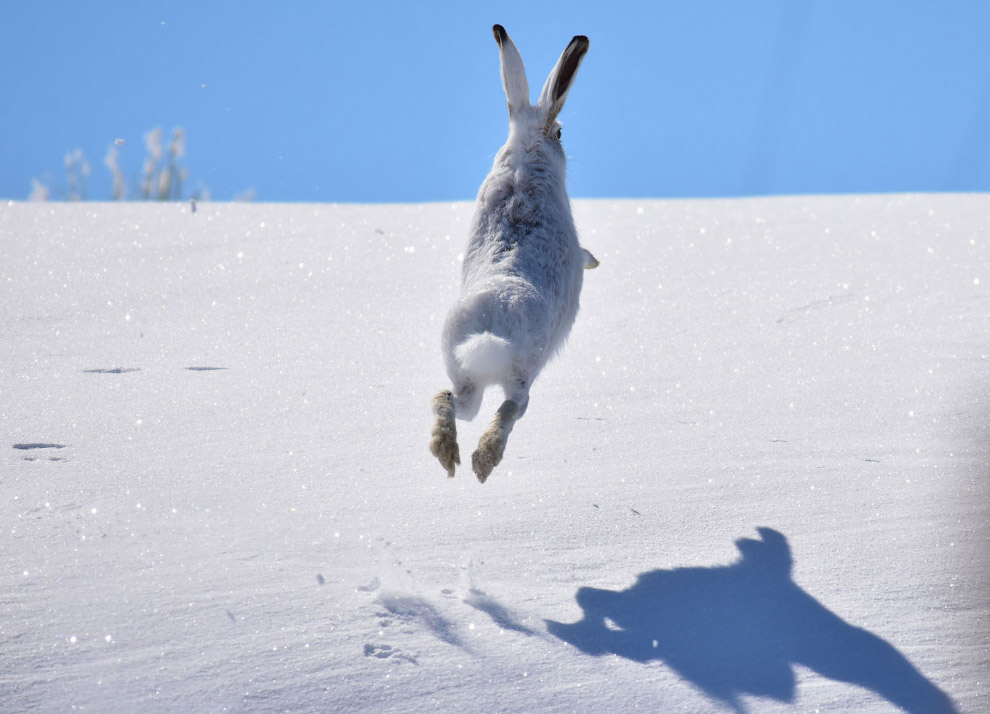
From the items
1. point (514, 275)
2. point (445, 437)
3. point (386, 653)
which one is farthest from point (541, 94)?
point (386, 653)

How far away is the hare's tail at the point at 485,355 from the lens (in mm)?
2641

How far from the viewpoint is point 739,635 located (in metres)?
2.07

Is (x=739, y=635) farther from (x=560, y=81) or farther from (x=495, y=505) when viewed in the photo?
(x=560, y=81)

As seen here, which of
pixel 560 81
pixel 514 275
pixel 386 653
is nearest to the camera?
pixel 386 653

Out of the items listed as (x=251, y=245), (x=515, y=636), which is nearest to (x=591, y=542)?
(x=515, y=636)

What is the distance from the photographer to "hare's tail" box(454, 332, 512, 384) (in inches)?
104

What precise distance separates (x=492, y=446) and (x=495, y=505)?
0.32 meters

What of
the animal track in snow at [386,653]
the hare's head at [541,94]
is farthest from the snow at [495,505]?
the hare's head at [541,94]

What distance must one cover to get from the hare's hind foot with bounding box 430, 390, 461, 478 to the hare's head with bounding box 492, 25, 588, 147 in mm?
1350

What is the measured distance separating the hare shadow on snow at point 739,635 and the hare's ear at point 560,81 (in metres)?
2.04

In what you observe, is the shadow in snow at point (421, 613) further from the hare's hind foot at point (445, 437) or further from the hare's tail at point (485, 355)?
the hare's tail at point (485, 355)

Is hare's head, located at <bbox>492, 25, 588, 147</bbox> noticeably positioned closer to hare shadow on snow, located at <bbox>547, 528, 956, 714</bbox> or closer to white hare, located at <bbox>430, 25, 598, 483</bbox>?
white hare, located at <bbox>430, 25, 598, 483</bbox>

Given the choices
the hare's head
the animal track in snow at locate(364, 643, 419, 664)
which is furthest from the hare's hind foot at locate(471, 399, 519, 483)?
the hare's head

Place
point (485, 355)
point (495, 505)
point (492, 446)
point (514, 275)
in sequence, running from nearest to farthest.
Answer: point (492, 446)
point (485, 355)
point (495, 505)
point (514, 275)
